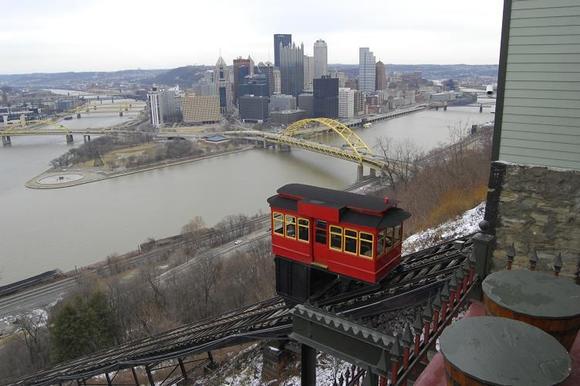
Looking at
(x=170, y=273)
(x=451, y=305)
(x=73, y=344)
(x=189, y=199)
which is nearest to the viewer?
(x=451, y=305)

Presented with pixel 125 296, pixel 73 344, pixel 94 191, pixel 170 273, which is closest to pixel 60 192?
pixel 94 191

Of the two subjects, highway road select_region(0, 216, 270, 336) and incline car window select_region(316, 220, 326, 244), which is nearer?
incline car window select_region(316, 220, 326, 244)

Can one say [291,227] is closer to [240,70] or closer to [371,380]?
[371,380]

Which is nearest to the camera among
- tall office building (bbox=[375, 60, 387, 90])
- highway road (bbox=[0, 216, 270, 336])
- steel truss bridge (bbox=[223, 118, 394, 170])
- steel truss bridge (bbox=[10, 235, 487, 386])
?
steel truss bridge (bbox=[10, 235, 487, 386])

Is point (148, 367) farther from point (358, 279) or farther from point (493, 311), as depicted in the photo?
point (493, 311)

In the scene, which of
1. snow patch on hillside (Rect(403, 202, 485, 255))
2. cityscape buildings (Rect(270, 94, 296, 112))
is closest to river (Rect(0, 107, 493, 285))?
snow patch on hillside (Rect(403, 202, 485, 255))

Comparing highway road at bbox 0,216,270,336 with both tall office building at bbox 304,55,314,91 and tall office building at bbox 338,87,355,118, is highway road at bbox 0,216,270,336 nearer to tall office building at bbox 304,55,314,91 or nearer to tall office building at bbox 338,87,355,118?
tall office building at bbox 338,87,355,118

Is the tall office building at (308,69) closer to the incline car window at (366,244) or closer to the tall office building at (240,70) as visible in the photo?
the tall office building at (240,70)
